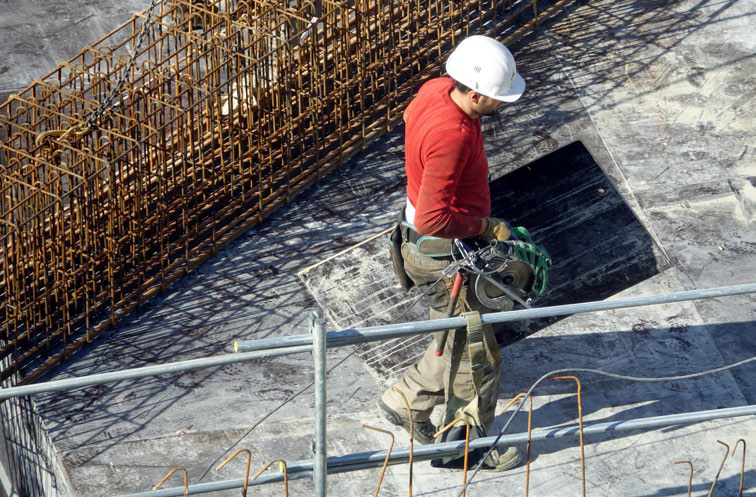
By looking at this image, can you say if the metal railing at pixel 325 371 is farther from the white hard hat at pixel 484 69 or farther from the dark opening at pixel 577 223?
the dark opening at pixel 577 223

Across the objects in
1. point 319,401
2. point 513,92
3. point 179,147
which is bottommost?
point 179,147

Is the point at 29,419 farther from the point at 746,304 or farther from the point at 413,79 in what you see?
the point at 746,304

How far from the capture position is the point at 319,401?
491 cm

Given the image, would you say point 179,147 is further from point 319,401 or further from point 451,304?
point 319,401

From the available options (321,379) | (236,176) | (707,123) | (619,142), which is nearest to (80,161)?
(236,176)

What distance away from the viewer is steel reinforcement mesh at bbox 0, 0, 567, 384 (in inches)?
298

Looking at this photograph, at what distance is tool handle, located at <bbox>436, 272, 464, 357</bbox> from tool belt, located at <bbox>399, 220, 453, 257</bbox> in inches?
5.6

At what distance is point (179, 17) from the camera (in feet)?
32.1

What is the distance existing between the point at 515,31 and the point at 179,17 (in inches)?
113

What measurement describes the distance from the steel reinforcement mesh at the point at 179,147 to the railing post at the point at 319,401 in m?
2.87

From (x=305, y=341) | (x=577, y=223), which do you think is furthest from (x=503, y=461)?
(x=305, y=341)

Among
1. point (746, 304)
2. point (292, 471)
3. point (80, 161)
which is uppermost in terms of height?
point (80, 161)

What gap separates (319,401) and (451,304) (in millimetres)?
1630

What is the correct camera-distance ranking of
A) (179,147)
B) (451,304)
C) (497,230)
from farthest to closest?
(179,147) < (451,304) < (497,230)
